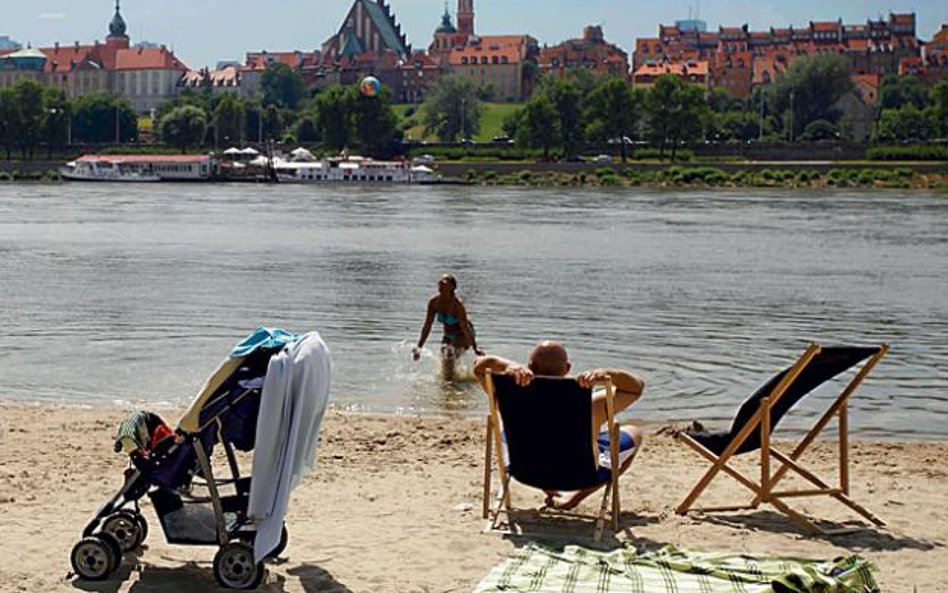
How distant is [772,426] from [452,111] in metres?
135

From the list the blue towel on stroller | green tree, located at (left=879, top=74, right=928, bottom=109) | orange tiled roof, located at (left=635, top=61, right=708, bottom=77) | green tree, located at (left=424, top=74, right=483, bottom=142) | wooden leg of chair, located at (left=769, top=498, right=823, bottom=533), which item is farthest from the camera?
orange tiled roof, located at (left=635, top=61, right=708, bottom=77)

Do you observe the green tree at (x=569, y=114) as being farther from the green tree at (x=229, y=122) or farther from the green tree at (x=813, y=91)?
the green tree at (x=229, y=122)

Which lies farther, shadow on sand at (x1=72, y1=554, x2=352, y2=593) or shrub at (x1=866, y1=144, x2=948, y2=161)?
shrub at (x1=866, y1=144, x2=948, y2=161)

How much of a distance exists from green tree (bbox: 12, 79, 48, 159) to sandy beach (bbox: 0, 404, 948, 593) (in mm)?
128385

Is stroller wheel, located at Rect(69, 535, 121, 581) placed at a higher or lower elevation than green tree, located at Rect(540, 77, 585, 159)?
lower

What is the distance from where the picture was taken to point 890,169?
327 feet

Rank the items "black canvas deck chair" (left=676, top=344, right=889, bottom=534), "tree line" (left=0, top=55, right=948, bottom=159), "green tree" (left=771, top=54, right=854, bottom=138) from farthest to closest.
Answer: "green tree" (left=771, top=54, right=854, bottom=138)
"tree line" (left=0, top=55, right=948, bottom=159)
"black canvas deck chair" (left=676, top=344, right=889, bottom=534)

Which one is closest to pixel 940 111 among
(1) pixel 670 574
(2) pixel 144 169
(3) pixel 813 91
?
(3) pixel 813 91

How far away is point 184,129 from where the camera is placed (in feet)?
442

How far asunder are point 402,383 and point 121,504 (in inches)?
317

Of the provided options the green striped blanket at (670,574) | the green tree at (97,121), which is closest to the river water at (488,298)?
the green striped blanket at (670,574)

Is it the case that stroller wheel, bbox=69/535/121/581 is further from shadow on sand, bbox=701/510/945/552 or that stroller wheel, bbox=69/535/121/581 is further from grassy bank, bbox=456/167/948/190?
grassy bank, bbox=456/167/948/190

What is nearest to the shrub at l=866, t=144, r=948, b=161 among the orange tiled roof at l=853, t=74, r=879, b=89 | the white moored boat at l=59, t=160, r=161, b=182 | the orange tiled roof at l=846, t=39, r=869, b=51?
the orange tiled roof at l=853, t=74, r=879, b=89

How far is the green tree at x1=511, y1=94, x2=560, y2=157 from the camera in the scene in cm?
11962
